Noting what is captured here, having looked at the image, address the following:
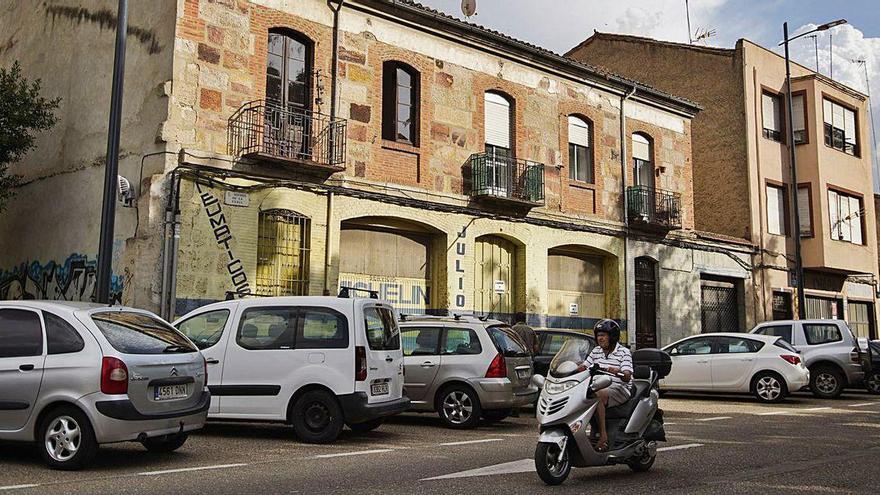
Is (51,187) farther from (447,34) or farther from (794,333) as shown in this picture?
(794,333)

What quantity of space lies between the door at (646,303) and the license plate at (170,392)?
17.6 m

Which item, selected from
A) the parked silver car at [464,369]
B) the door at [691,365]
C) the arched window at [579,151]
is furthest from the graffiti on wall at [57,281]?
the arched window at [579,151]

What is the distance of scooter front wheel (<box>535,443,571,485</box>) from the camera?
7266 millimetres

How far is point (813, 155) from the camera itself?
3022 cm

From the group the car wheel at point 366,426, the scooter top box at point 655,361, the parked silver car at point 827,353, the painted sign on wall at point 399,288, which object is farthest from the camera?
the parked silver car at point 827,353

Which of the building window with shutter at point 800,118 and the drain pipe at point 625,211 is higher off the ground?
the building window with shutter at point 800,118

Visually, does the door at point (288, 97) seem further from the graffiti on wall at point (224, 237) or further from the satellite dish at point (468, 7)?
the satellite dish at point (468, 7)

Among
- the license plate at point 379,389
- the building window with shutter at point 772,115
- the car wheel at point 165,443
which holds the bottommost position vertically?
the car wheel at point 165,443

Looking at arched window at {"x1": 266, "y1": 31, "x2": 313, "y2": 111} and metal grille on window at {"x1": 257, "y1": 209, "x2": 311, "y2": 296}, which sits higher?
arched window at {"x1": 266, "y1": 31, "x2": 313, "y2": 111}

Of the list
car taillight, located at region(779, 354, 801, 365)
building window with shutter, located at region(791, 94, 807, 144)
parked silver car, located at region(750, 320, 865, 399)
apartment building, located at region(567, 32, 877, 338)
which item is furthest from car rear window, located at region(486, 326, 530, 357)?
building window with shutter, located at region(791, 94, 807, 144)

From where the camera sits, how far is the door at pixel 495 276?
20469 mm

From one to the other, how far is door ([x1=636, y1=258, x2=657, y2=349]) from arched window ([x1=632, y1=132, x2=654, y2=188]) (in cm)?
237

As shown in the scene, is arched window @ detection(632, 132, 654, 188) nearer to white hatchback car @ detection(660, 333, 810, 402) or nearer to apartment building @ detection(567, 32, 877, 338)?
apartment building @ detection(567, 32, 877, 338)

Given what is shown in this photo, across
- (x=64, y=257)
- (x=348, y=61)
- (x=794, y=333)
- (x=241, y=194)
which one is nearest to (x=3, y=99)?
(x=64, y=257)
